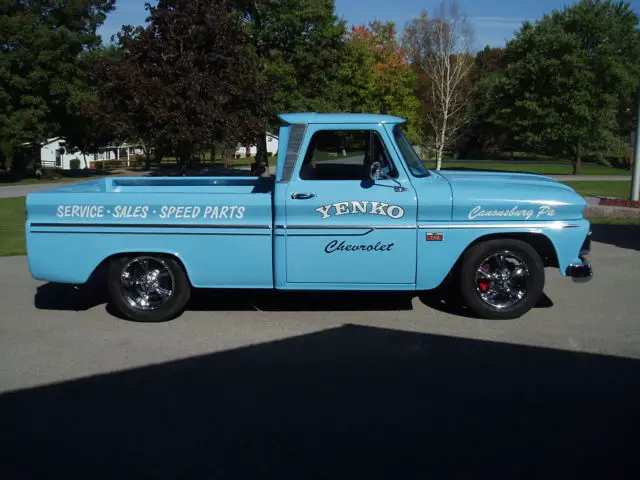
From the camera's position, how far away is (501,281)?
6391 mm

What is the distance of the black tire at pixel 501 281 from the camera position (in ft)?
20.6

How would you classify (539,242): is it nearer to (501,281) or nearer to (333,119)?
(501,281)

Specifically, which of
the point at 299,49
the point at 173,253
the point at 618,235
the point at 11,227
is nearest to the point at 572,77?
the point at 299,49

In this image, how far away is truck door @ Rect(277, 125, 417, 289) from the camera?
6.12 metres

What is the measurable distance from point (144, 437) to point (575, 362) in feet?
11.3

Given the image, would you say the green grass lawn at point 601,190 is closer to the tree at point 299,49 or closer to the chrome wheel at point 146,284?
the tree at point 299,49

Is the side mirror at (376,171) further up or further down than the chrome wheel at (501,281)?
further up

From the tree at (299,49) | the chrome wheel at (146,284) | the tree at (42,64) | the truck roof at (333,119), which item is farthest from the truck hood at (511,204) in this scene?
→ the tree at (42,64)

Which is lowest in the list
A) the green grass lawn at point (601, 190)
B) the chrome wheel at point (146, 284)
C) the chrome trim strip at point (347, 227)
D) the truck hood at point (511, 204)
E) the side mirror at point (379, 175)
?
the green grass lawn at point (601, 190)

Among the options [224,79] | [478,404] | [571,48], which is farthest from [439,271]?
[571,48]

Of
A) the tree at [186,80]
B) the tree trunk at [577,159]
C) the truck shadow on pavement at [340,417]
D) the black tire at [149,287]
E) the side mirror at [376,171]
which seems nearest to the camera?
the truck shadow on pavement at [340,417]

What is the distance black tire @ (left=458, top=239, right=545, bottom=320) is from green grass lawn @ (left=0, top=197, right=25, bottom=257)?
7.73m

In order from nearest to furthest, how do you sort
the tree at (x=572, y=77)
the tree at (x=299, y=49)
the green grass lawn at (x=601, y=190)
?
the green grass lawn at (x=601, y=190) → the tree at (x=299, y=49) → the tree at (x=572, y=77)

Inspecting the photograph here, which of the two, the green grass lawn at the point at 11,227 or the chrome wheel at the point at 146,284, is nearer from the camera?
the chrome wheel at the point at 146,284
